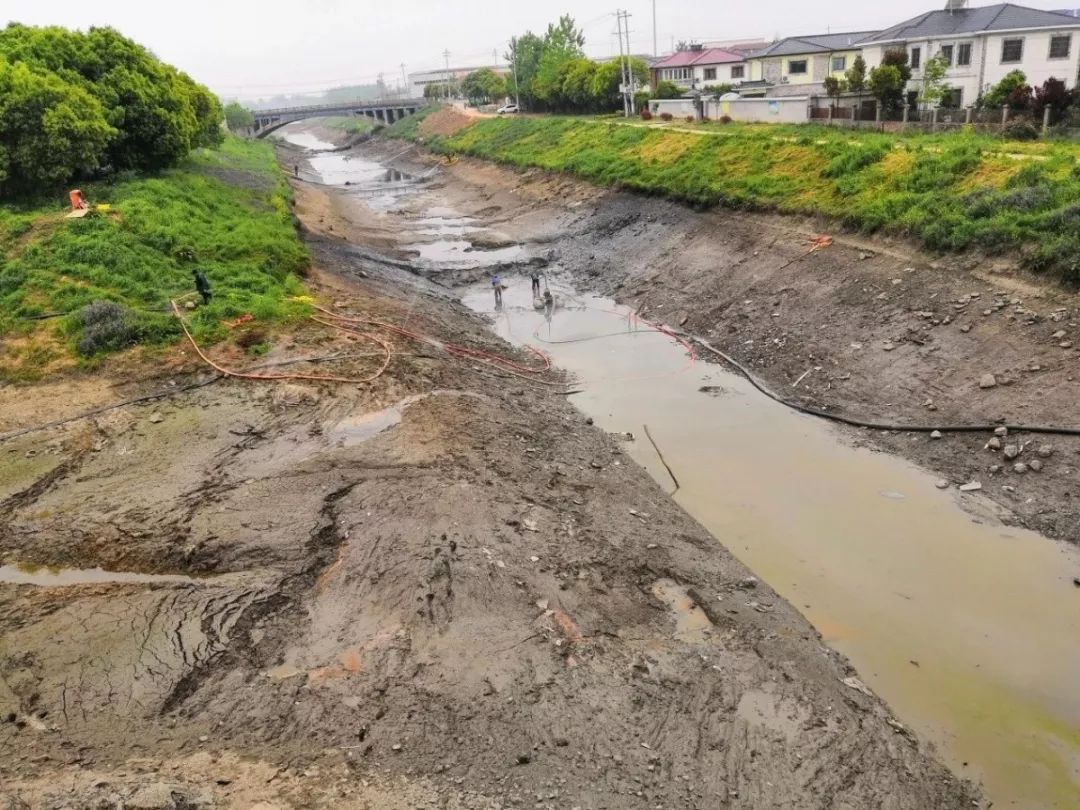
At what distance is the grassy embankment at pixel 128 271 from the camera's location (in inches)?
683

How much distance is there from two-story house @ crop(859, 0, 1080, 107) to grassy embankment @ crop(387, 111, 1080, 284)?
30.3 ft

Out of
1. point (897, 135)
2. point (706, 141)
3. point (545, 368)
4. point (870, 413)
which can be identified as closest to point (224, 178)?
point (706, 141)

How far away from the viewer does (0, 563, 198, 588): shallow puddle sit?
10266mm

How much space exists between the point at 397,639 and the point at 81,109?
90.7 feet

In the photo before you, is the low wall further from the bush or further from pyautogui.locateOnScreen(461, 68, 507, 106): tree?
pyautogui.locateOnScreen(461, 68, 507, 106): tree

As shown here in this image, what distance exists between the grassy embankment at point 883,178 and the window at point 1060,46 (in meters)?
10.4

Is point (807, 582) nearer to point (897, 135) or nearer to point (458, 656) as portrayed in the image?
point (458, 656)

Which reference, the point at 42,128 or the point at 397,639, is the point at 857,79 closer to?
the point at 42,128

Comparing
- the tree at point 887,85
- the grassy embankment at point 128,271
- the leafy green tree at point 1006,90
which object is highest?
the tree at point 887,85

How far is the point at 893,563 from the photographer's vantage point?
36.9ft

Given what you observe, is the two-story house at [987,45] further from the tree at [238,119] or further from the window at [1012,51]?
the tree at [238,119]

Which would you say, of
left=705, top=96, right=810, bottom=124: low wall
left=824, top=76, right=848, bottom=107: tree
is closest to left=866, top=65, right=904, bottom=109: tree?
left=824, top=76, right=848, bottom=107: tree

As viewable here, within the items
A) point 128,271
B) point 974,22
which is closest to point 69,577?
point 128,271

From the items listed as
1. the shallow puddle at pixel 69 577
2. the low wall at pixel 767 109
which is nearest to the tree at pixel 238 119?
the low wall at pixel 767 109
